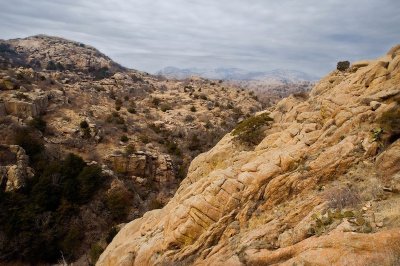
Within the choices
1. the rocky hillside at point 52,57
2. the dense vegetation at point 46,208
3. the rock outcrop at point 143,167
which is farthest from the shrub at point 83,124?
the rocky hillside at point 52,57

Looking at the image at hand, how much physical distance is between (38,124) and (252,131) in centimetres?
2973

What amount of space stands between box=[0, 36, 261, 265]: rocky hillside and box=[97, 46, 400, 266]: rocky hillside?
14587 mm

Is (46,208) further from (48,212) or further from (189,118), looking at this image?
(189,118)

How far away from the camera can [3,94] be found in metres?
44.1

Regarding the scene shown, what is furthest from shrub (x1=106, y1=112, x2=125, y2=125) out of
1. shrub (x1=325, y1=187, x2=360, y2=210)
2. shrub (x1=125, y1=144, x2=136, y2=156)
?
shrub (x1=325, y1=187, x2=360, y2=210)

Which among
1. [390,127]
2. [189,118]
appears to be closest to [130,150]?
[189,118]

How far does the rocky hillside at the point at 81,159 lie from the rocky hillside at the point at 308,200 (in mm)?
14587

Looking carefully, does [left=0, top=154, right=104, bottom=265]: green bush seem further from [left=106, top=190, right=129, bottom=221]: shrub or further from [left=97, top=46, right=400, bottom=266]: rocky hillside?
[left=97, top=46, right=400, bottom=266]: rocky hillside

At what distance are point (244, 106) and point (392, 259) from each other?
6149cm

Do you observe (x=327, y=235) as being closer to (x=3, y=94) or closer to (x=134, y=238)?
(x=134, y=238)

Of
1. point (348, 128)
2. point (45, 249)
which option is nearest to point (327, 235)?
point (348, 128)

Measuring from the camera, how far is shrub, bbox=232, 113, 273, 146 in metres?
20.7

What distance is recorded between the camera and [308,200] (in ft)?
39.3

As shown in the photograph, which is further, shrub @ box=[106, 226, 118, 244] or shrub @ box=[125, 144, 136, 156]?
shrub @ box=[125, 144, 136, 156]
